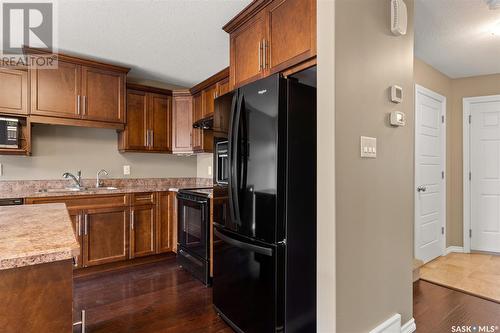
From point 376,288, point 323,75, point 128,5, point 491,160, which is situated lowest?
point 376,288

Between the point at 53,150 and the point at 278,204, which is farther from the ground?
the point at 53,150

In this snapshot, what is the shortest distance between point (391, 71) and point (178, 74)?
282 centimetres

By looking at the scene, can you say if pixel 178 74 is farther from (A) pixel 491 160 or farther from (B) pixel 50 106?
(A) pixel 491 160

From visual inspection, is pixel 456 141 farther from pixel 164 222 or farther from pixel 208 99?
pixel 164 222

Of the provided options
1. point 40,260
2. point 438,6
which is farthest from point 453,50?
point 40,260

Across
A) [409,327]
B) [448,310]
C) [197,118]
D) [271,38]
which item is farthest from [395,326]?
[197,118]

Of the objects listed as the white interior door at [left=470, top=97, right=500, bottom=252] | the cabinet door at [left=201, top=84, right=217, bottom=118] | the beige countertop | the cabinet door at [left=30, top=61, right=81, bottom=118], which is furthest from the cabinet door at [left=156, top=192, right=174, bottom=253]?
the white interior door at [left=470, top=97, right=500, bottom=252]

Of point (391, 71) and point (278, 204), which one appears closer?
point (278, 204)

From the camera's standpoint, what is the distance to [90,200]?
3.03 meters

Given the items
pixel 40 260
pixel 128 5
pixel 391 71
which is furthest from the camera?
pixel 128 5

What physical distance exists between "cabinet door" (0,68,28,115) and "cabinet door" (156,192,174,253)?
1.71 meters

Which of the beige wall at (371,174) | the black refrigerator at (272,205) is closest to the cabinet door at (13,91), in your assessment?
the black refrigerator at (272,205)

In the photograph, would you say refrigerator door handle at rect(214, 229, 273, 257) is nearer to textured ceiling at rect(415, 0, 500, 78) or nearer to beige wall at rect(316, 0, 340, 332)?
beige wall at rect(316, 0, 340, 332)

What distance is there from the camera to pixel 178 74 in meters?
3.78
